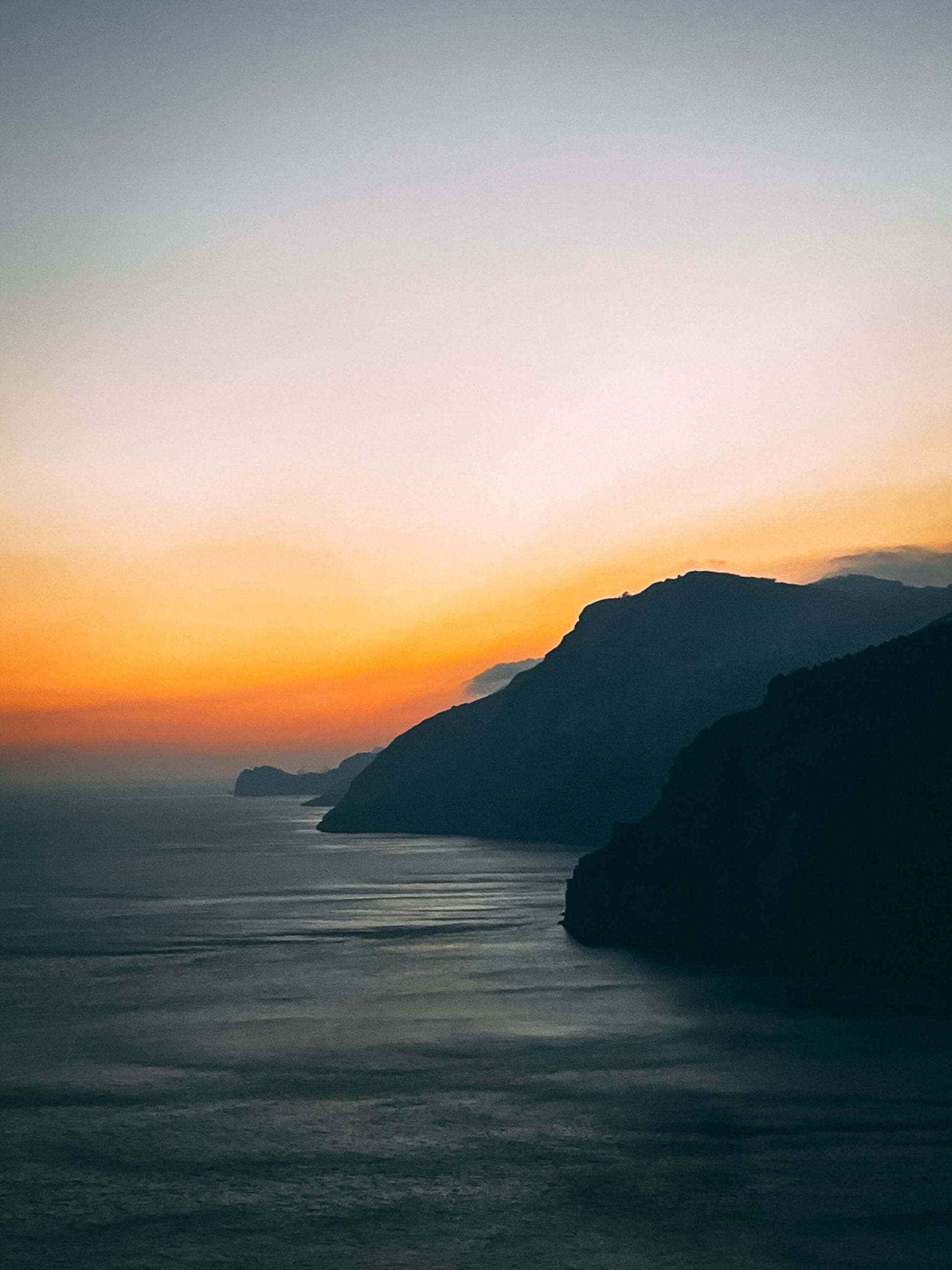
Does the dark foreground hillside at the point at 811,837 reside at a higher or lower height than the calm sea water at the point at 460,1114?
higher

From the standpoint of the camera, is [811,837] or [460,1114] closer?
[460,1114]

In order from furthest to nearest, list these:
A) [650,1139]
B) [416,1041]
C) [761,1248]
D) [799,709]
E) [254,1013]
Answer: [799,709], [254,1013], [416,1041], [650,1139], [761,1248]

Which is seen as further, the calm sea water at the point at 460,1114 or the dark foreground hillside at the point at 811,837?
the dark foreground hillside at the point at 811,837

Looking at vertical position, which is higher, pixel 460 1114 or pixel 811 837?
pixel 811 837

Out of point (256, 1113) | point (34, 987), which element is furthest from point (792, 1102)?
point (34, 987)

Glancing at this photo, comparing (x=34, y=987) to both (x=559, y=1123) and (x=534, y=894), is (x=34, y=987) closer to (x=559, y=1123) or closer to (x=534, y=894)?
(x=559, y=1123)
